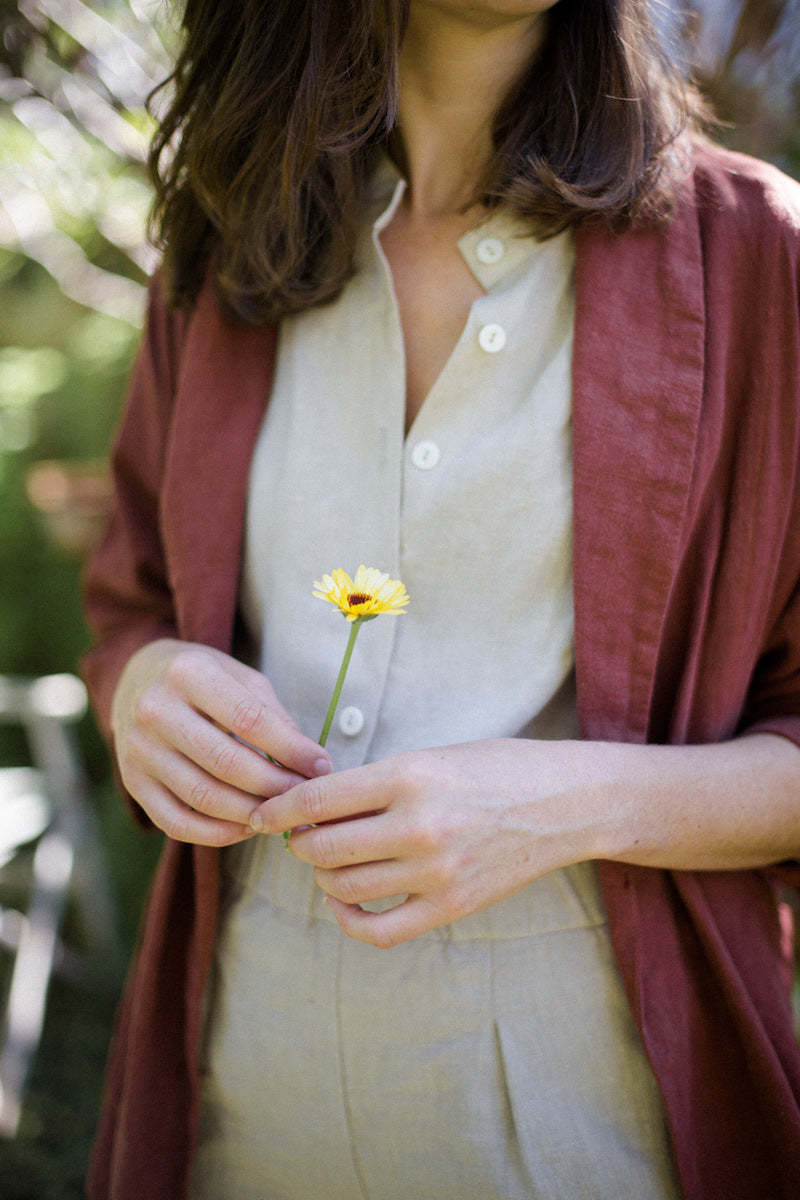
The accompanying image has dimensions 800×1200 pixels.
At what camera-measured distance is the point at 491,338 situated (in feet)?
3.43

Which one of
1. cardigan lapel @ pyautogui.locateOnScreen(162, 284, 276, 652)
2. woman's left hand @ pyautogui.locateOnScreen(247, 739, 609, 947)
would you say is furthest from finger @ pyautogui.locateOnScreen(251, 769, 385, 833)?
cardigan lapel @ pyautogui.locateOnScreen(162, 284, 276, 652)

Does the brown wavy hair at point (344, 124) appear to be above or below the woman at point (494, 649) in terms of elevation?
above

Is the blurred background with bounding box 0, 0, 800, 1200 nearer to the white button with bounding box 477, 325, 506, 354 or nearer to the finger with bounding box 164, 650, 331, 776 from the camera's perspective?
the white button with bounding box 477, 325, 506, 354

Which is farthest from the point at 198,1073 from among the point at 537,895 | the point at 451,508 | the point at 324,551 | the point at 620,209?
the point at 620,209

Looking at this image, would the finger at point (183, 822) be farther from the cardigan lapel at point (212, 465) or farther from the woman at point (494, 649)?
the cardigan lapel at point (212, 465)

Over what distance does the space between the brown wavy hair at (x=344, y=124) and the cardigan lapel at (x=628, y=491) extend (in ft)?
0.55

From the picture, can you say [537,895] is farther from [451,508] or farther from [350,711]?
[451,508]

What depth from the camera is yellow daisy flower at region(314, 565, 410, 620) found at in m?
0.83

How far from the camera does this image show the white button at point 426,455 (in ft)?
3.43

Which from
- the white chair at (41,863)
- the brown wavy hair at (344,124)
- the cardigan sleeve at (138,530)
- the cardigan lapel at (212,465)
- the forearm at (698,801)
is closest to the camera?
the forearm at (698,801)

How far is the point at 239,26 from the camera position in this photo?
108 cm

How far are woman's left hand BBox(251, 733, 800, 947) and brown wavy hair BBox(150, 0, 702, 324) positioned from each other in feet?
2.04

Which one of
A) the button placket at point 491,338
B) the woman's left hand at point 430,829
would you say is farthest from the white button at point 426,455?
the woman's left hand at point 430,829

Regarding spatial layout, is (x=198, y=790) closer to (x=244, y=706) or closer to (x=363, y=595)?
(x=244, y=706)
